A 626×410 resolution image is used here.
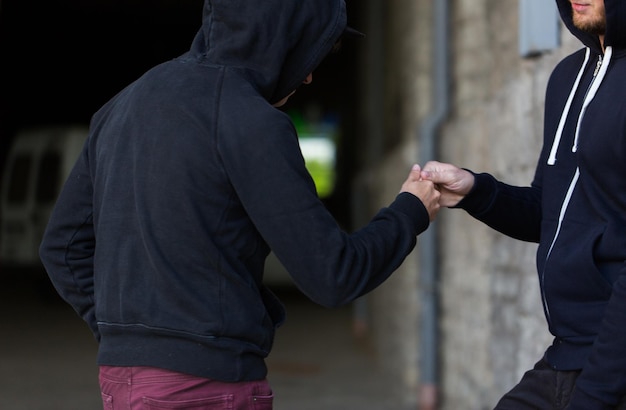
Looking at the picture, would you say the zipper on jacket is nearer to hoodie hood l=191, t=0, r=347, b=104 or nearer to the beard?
the beard

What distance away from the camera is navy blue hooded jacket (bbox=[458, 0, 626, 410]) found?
233cm

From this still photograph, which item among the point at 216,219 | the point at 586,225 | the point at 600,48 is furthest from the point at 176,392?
the point at 600,48

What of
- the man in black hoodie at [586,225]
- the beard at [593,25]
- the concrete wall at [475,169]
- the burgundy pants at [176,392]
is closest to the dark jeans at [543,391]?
the man in black hoodie at [586,225]

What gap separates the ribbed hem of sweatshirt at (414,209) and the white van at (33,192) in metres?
12.0

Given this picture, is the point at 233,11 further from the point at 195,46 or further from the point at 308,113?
the point at 308,113

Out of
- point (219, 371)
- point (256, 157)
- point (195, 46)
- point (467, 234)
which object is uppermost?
point (195, 46)

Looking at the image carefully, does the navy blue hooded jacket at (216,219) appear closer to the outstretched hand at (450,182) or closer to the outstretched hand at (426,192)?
the outstretched hand at (426,192)

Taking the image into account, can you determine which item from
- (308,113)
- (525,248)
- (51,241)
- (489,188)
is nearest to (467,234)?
(525,248)

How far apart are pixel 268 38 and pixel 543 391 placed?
973 millimetres

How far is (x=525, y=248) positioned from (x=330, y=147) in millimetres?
27298

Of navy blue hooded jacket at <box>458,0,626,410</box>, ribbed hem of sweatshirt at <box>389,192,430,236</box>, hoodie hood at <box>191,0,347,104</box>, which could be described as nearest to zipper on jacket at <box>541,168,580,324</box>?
navy blue hooded jacket at <box>458,0,626,410</box>

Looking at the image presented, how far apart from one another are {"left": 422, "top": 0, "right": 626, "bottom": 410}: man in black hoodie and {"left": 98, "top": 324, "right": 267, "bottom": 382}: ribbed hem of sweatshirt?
662 mm

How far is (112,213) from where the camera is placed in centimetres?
249

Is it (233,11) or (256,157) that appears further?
(233,11)
